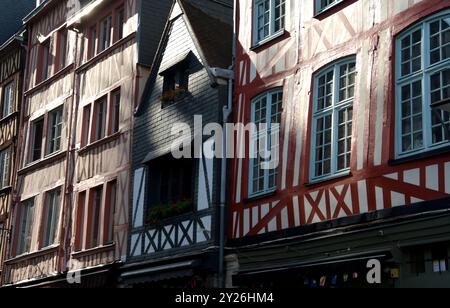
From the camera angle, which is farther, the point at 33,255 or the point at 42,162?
the point at 42,162

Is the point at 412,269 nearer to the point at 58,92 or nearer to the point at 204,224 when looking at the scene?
the point at 204,224

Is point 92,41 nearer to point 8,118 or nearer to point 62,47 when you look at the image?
point 62,47

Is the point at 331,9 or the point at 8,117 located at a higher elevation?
the point at 8,117

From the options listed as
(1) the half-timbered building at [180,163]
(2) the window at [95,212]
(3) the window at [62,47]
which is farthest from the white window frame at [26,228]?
(1) the half-timbered building at [180,163]

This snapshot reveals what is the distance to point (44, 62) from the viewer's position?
2527 cm

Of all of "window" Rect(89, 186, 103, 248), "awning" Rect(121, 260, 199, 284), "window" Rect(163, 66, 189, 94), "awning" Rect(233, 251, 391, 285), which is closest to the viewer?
"awning" Rect(233, 251, 391, 285)

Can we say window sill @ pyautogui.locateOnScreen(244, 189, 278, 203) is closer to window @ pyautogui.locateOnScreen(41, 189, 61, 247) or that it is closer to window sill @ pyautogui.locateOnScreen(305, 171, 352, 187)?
window sill @ pyautogui.locateOnScreen(305, 171, 352, 187)

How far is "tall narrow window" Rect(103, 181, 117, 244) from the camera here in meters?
19.4

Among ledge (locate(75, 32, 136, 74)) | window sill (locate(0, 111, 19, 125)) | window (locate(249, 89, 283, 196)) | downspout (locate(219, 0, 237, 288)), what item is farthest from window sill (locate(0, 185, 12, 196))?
window (locate(249, 89, 283, 196))

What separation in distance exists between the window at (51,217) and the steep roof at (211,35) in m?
7.14

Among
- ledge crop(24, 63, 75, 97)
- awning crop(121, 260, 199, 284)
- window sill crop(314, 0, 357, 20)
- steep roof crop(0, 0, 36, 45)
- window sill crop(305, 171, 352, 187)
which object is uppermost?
steep roof crop(0, 0, 36, 45)

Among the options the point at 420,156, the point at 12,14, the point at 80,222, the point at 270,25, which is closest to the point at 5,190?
the point at 80,222

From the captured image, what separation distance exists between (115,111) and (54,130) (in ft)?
11.9

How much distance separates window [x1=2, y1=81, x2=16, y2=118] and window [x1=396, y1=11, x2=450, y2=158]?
1745 centimetres
